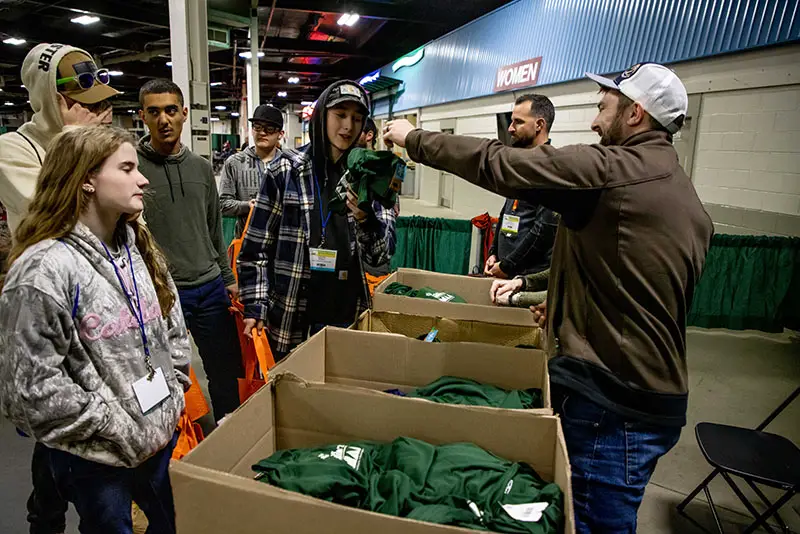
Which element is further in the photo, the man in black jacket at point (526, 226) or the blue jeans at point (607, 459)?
the man in black jacket at point (526, 226)

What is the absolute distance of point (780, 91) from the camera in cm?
453

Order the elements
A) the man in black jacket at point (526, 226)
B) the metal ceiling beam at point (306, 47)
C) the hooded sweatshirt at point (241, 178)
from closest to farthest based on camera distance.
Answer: the man in black jacket at point (526, 226) < the hooded sweatshirt at point (241, 178) < the metal ceiling beam at point (306, 47)

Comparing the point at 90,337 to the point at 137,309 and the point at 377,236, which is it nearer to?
the point at 137,309

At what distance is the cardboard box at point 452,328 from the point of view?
79.7 inches

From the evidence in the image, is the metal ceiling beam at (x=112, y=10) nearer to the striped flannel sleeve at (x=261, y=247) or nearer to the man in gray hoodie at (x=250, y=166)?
the man in gray hoodie at (x=250, y=166)

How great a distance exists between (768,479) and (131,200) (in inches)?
92.6

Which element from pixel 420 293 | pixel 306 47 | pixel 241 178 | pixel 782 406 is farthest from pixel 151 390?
pixel 306 47

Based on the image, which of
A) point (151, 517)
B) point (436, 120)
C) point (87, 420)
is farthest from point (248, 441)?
point (436, 120)

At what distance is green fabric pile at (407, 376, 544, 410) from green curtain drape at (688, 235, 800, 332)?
13.9 feet

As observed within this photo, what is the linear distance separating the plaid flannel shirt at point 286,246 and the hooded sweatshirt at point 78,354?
0.67m

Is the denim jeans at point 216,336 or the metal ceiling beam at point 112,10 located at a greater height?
the metal ceiling beam at point 112,10

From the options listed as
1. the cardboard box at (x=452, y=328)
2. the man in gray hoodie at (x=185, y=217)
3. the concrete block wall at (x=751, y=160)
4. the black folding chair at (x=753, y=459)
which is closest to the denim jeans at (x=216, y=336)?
the man in gray hoodie at (x=185, y=217)

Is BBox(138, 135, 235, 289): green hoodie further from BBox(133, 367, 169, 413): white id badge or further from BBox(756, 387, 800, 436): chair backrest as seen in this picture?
BBox(756, 387, 800, 436): chair backrest

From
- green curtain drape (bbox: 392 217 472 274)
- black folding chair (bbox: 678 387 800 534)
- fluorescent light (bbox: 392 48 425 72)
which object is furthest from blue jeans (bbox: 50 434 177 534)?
fluorescent light (bbox: 392 48 425 72)
